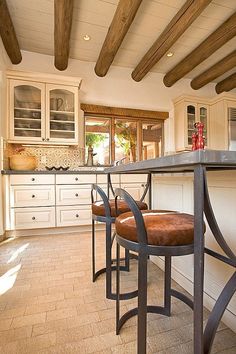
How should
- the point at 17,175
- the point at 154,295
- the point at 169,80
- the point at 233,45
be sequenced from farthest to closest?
the point at 169,80 → the point at 233,45 → the point at 17,175 → the point at 154,295

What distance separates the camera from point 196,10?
2.19m

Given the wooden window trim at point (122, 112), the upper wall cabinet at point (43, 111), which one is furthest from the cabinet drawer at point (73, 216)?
the wooden window trim at point (122, 112)

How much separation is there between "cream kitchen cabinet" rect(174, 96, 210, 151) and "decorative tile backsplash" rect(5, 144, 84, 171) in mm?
1935

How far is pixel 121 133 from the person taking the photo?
394cm

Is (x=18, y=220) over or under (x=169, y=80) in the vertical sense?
under

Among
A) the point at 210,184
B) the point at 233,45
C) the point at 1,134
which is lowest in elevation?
the point at 210,184

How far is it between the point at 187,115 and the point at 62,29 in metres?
2.55

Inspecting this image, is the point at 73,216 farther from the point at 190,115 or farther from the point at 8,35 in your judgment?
the point at 190,115

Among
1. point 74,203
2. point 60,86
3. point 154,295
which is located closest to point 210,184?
point 154,295

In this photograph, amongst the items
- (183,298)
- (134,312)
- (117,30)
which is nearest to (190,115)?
(117,30)

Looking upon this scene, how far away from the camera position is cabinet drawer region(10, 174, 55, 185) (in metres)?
2.66

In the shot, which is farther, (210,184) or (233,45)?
(233,45)

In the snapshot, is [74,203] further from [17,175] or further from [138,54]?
[138,54]

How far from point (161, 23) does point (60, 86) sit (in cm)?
165
